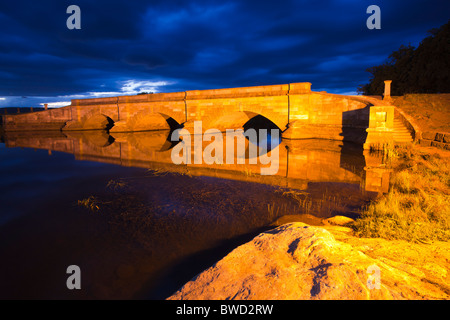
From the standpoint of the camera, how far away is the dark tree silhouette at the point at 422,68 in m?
20.9

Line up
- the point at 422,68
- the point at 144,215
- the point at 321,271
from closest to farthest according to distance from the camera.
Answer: the point at 321,271 → the point at 144,215 → the point at 422,68

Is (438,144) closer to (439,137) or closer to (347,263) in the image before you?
(439,137)

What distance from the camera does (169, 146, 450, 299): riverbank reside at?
95.5 inches

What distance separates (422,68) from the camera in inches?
899

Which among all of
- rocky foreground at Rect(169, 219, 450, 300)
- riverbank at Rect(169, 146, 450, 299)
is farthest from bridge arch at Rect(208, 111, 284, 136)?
rocky foreground at Rect(169, 219, 450, 300)

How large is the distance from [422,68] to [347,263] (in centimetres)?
2754

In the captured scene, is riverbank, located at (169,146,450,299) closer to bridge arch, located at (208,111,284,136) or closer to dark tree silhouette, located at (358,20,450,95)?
bridge arch, located at (208,111,284,136)

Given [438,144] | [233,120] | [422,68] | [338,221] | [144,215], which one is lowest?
[144,215]

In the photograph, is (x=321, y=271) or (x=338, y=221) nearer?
(x=321, y=271)

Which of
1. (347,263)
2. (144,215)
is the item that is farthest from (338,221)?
(144,215)

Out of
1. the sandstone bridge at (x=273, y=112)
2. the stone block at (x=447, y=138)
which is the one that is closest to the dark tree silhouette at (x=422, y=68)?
the sandstone bridge at (x=273, y=112)

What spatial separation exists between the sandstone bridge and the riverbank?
10.2 metres

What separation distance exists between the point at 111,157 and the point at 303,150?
35.8 ft

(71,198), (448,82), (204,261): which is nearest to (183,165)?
(71,198)
